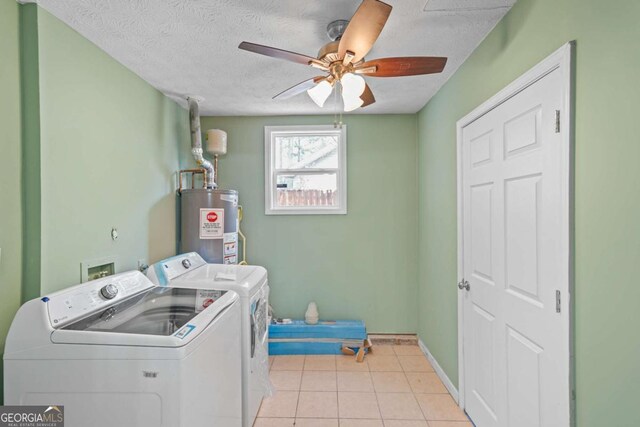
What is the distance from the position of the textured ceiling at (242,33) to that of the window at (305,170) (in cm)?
84

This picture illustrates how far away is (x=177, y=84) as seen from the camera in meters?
2.32

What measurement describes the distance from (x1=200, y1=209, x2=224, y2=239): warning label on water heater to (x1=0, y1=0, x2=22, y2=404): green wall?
1189 millimetres

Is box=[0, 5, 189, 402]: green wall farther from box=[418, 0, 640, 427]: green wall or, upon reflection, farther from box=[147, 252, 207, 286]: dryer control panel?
box=[418, 0, 640, 427]: green wall

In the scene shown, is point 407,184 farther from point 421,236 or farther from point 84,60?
point 84,60

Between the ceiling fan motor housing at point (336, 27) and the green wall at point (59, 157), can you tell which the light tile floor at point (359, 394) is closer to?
the green wall at point (59, 157)

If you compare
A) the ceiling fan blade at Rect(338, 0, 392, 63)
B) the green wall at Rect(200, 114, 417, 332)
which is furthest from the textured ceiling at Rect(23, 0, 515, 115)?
the green wall at Rect(200, 114, 417, 332)

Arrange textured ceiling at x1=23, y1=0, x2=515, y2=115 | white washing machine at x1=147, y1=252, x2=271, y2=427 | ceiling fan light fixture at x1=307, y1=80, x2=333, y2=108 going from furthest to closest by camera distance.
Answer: white washing machine at x1=147, y1=252, x2=271, y2=427, ceiling fan light fixture at x1=307, y1=80, x2=333, y2=108, textured ceiling at x1=23, y1=0, x2=515, y2=115

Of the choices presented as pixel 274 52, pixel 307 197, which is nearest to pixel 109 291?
pixel 274 52

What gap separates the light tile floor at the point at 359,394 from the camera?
1991mm

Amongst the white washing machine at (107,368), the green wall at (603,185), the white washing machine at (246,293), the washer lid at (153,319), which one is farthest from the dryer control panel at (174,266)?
the green wall at (603,185)

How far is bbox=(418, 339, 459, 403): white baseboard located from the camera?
2180 millimetres

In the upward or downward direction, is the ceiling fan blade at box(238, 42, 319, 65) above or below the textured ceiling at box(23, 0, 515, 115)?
below

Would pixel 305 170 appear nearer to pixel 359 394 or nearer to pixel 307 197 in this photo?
pixel 307 197

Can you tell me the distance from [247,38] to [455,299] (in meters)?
2.25
